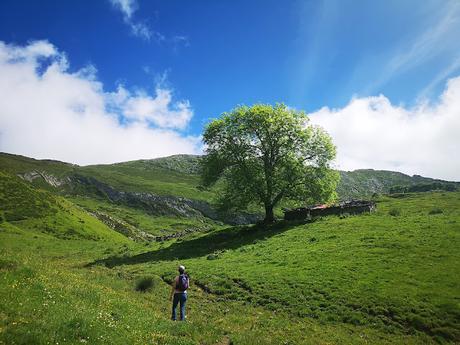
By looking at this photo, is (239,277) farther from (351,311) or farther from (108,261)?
(108,261)

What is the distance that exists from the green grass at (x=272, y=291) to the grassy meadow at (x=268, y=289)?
0.08m

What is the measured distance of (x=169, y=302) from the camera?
2691 centimetres

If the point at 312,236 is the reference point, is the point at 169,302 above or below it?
below

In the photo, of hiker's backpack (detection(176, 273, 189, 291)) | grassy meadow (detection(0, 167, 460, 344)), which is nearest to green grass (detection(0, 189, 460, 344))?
grassy meadow (detection(0, 167, 460, 344))

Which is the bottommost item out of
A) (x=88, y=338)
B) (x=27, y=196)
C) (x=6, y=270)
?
(x=88, y=338)

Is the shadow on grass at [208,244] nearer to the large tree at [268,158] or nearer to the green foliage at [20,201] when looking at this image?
the large tree at [268,158]

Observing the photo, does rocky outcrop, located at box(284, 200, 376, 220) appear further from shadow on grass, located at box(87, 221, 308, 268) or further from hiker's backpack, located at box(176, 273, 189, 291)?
hiker's backpack, located at box(176, 273, 189, 291)

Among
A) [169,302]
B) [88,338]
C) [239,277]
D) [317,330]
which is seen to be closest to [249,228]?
[239,277]

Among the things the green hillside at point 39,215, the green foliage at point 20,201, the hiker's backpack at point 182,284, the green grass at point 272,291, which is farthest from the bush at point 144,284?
the green foliage at point 20,201

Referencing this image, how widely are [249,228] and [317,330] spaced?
35768mm

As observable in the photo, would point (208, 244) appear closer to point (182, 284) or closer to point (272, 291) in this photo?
point (272, 291)

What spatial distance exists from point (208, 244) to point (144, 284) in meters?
21.9

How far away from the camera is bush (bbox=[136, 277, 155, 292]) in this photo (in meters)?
29.6

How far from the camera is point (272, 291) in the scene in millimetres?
28250
